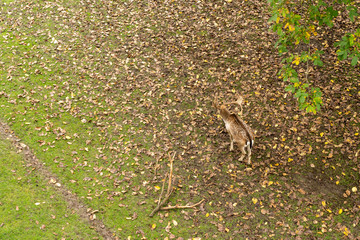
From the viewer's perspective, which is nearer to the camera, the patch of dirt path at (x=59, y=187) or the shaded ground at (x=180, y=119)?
the patch of dirt path at (x=59, y=187)

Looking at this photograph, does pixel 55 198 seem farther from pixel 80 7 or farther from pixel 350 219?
pixel 80 7

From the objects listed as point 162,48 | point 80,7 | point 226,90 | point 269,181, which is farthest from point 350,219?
point 80,7

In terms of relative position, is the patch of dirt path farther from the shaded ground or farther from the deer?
the deer

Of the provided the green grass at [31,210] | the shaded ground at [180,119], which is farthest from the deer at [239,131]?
the green grass at [31,210]

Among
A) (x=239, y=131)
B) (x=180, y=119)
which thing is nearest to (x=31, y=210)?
(x=180, y=119)

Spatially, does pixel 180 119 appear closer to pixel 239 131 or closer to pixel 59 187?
pixel 239 131

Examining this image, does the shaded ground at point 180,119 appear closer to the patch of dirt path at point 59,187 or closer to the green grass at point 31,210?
the patch of dirt path at point 59,187

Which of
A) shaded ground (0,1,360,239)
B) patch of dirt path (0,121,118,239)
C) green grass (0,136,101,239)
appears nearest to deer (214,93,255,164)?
shaded ground (0,1,360,239)
